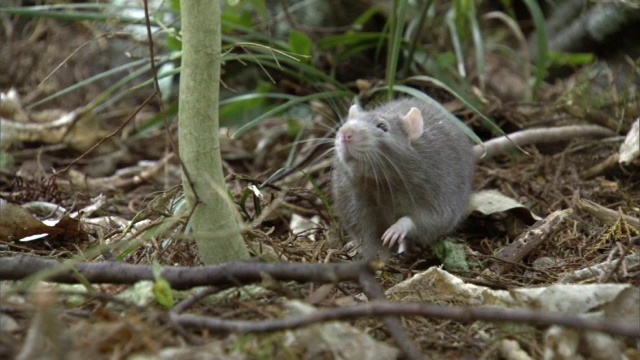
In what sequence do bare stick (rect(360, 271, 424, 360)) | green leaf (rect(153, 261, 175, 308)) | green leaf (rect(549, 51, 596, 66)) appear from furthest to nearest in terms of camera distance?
green leaf (rect(549, 51, 596, 66)) → green leaf (rect(153, 261, 175, 308)) → bare stick (rect(360, 271, 424, 360))

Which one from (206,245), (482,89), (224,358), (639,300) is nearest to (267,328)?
(224,358)

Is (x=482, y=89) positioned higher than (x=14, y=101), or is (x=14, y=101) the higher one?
(x=14, y=101)

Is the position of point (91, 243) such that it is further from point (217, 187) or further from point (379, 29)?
point (379, 29)

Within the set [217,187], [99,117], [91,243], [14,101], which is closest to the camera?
[217,187]

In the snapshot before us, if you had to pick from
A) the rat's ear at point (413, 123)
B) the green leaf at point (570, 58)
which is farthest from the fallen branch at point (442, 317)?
the green leaf at point (570, 58)

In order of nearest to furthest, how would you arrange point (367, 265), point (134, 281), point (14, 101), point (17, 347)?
point (17, 347) → point (367, 265) → point (134, 281) → point (14, 101)

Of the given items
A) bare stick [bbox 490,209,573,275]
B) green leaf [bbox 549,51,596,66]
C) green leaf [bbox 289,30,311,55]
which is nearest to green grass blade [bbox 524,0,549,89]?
green leaf [bbox 549,51,596,66]

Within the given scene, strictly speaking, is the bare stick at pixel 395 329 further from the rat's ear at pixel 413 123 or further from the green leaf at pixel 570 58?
the green leaf at pixel 570 58

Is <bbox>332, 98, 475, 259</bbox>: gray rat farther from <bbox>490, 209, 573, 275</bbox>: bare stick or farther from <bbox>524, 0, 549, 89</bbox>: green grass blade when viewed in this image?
<bbox>524, 0, 549, 89</bbox>: green grass blade

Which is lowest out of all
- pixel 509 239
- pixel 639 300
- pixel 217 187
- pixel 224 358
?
pixel 509 239
